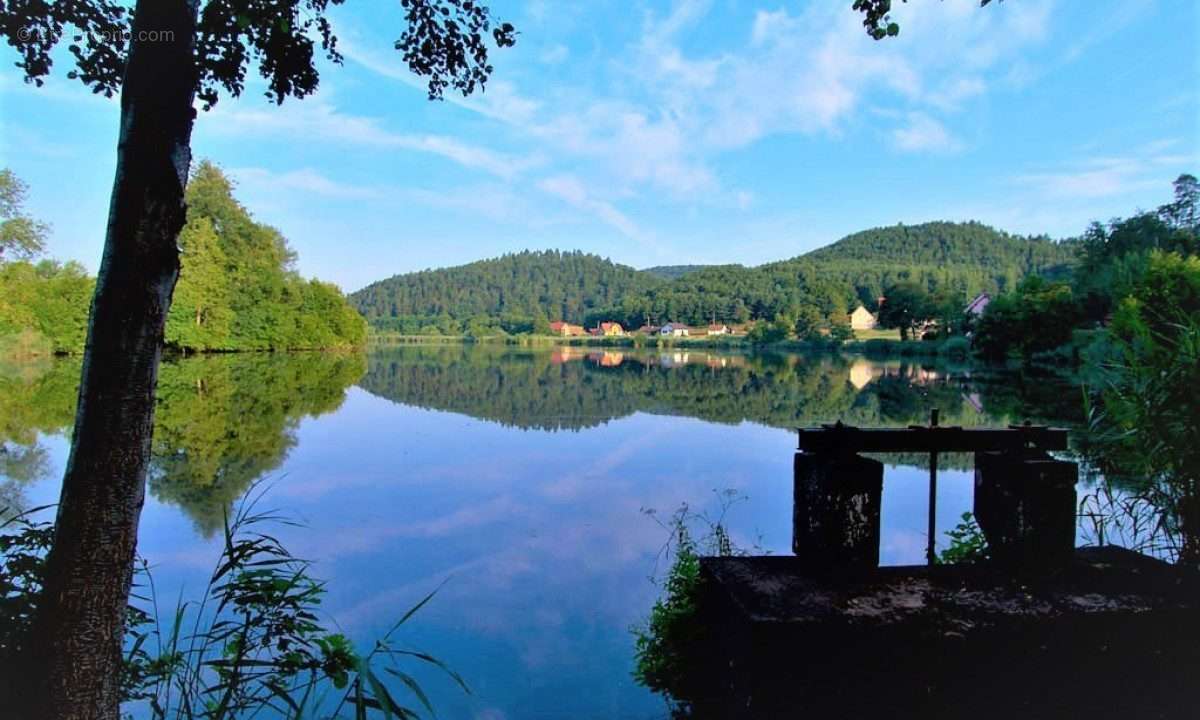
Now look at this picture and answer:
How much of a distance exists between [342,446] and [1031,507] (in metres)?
12.0

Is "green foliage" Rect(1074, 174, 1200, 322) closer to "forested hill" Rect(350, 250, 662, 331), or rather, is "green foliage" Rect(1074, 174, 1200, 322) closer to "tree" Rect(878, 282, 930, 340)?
"tree" Rect(878, 282, 930, 340)

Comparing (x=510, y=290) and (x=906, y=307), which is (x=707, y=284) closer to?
(x=510, y=290)

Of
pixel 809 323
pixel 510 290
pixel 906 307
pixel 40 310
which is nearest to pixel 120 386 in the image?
pixel 40 310

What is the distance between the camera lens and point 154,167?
1.87m

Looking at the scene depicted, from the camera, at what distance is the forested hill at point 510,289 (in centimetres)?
13912

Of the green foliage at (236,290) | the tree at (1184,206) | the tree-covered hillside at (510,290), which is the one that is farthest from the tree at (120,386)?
the tree-covered hillside at (510,290)

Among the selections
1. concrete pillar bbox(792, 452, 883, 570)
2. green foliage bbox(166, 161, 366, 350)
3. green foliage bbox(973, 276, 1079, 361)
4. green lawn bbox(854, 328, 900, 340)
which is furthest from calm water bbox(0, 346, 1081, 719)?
green lawn bbox(854, 328, 900, 340)

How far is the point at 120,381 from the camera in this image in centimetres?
183

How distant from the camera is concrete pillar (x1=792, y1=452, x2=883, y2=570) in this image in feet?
10.7

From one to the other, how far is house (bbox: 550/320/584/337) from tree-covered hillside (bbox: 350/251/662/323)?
2.63m

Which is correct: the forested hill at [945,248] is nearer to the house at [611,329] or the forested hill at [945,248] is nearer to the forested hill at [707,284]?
the forested hill at [707,284]

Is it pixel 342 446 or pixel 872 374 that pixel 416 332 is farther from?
pixel 342 446

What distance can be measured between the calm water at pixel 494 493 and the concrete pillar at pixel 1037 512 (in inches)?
90.0

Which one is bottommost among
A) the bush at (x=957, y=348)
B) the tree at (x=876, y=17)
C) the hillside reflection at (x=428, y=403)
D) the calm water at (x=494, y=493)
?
the calm water at (x=494, y=493)
